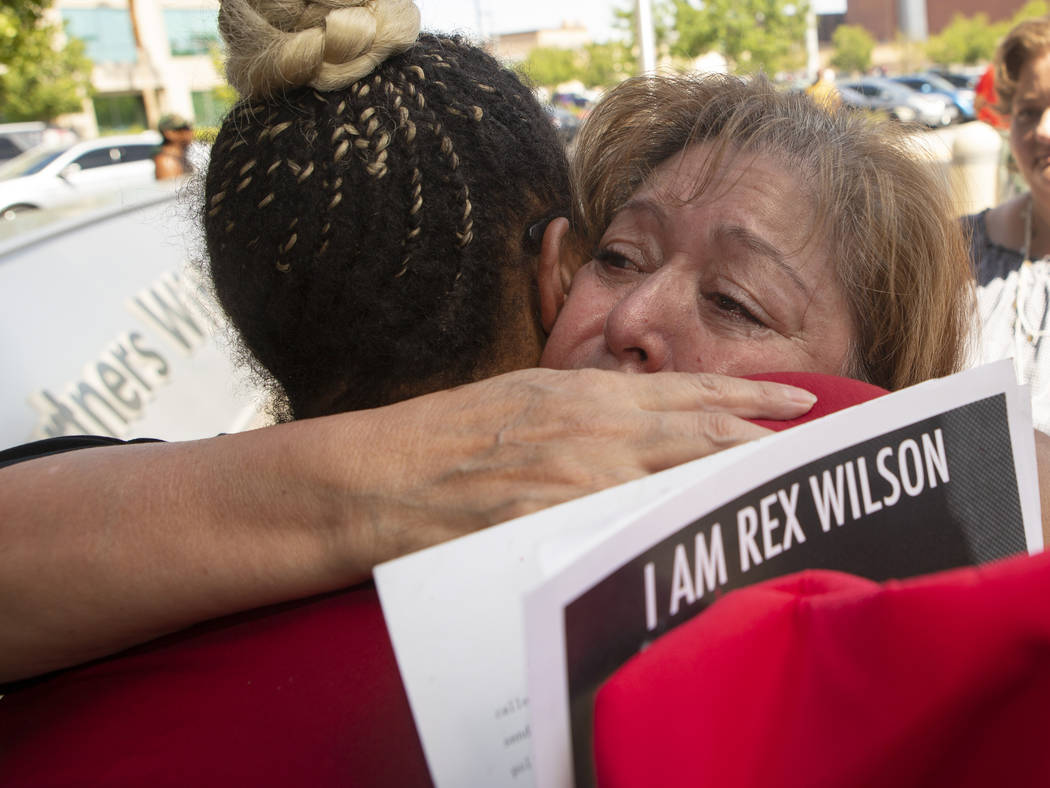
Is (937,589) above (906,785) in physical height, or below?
above

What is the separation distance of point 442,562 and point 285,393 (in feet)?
2.77

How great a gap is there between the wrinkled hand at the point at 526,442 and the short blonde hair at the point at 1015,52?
11.2 feet

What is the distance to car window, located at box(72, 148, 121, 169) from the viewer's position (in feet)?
49.9

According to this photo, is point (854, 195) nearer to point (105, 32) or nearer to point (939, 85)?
point (939, 85)

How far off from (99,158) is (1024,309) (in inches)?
634

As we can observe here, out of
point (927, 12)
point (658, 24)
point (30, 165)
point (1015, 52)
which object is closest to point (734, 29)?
point (658, 24)

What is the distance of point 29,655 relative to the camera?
3.44ft

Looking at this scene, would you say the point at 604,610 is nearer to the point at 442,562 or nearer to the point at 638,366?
the point at 442,562

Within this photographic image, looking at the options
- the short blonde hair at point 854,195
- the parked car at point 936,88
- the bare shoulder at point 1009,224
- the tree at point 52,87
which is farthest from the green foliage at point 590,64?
the tree at point 52,87

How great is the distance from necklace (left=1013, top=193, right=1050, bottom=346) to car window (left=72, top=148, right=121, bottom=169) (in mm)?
15131

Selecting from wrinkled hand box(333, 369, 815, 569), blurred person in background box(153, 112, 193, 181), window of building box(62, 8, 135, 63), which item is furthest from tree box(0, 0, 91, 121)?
wrinkled hand box(333, 369, 815, 569)

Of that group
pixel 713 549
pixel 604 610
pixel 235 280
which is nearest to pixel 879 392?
pixel 713 549

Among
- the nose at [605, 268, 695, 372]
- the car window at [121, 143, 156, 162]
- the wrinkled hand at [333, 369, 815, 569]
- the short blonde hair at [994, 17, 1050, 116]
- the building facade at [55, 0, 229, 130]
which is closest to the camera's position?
the wrinkled hand at [333, 369, 815, 569]

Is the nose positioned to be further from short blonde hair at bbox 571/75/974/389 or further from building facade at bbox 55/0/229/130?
building facade at bbox 55/0/229/130
